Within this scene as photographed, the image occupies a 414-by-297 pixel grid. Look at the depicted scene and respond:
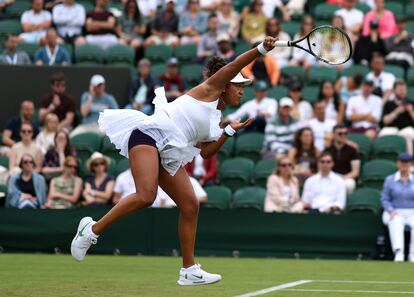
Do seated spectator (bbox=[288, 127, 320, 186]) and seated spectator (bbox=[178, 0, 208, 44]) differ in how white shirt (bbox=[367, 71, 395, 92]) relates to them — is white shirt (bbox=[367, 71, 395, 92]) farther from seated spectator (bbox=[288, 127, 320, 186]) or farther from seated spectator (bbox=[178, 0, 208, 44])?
seated spectator (bbox=[178, 0, 208, 44])

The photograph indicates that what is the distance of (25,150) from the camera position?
52.7 ft

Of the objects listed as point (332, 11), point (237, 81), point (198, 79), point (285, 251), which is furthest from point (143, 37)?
point (237, 81)

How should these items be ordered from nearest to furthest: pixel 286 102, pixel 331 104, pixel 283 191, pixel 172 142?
pixel 172 142 → pixel 283 191 → pixel 286 102 → pixel 331 104

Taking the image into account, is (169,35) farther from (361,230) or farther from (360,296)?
(360,296)

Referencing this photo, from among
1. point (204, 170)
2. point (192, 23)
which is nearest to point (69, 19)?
point (192, 23)

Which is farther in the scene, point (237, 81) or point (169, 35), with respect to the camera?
point (169, 35)

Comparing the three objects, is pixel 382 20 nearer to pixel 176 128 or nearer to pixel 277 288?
pixel 277 288

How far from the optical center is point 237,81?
8836 mm

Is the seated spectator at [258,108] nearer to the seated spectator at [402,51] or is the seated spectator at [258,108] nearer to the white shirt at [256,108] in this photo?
the white shirt at [256,108]

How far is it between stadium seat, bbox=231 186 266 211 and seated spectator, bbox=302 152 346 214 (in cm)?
61

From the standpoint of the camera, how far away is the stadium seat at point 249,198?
50.5 feet

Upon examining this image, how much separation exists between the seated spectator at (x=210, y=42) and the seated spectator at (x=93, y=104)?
2334 millimetres

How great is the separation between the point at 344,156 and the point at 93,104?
4107 mm

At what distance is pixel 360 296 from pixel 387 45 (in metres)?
10.9
